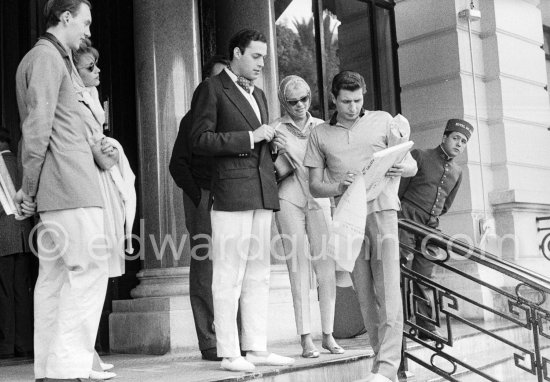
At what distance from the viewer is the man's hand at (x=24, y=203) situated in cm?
375

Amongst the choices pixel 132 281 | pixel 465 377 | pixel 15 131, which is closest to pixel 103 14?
pixel 15 131

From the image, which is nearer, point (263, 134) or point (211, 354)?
point (263, 134)

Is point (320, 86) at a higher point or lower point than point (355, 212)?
higher

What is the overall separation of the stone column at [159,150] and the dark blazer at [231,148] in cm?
170

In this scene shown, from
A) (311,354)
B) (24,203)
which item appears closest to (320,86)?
(311,354)

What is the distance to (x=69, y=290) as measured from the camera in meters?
3.80

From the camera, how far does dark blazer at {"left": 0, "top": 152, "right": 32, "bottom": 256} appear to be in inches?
237

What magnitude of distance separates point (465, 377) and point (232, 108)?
3436mm

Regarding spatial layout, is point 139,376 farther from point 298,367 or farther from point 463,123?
point 463,123

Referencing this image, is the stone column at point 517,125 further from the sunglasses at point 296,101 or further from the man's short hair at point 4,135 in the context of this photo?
the man's short hair at point 4,135

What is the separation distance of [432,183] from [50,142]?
4.23 m

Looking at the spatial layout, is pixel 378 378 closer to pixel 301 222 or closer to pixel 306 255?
pixel 306 255

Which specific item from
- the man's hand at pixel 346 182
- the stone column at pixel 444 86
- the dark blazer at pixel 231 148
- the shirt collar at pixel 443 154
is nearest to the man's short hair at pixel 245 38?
the dark blazer at pixel 231 148

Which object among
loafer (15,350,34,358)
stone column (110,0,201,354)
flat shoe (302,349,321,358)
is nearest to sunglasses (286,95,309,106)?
stone column (110,0,201,354)
